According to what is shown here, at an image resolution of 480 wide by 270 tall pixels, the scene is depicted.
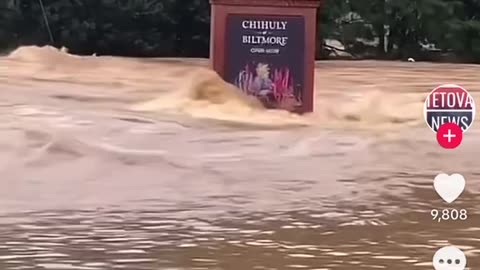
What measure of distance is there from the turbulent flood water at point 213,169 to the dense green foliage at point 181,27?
2cm

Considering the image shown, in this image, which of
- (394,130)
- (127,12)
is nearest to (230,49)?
(127,12)

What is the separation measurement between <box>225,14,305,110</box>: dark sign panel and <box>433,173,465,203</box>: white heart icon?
274mm

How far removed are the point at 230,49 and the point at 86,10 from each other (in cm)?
21

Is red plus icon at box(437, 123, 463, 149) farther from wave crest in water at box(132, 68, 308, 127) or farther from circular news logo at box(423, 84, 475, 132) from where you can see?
wave crest in water at box(132, 68, 308, 127)

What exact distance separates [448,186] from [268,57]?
35 centimetres

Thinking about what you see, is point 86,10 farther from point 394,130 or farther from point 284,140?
point 394,130

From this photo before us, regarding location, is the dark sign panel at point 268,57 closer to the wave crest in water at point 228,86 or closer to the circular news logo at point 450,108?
the wave crest in water at point 228,86

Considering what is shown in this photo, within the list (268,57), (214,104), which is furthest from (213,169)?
(268,57)

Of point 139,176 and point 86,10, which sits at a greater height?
point 86,10

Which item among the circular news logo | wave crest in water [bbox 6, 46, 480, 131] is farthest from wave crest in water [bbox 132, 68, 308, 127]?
the circular news logo

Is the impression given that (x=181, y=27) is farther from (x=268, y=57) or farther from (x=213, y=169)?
(x=213, y=169)

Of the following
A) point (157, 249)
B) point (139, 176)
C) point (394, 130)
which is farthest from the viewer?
point (394, 130)

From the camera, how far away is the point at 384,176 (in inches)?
58.3

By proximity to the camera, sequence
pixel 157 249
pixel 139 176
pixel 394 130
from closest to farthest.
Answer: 1. pixel 157 249
2. pixel 139 176
3. pixel 394 130
